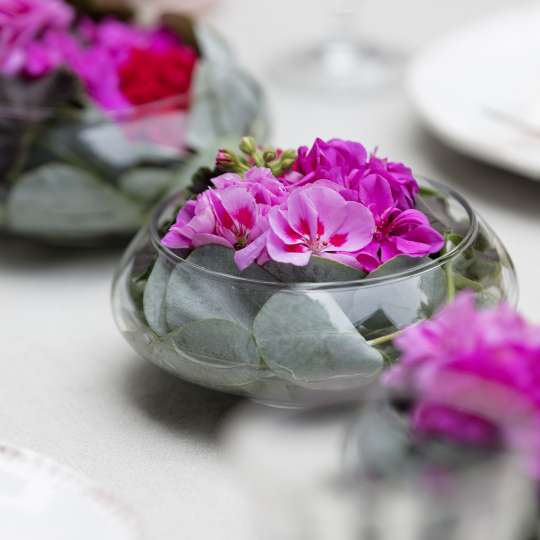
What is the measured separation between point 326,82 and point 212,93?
31 centimetres

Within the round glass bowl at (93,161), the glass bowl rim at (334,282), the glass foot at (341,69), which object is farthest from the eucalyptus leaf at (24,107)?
the glass foot at (341,69)

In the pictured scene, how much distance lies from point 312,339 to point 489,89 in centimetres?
44

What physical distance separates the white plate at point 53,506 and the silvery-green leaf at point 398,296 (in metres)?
0.11

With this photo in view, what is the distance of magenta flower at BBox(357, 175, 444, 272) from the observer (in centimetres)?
41

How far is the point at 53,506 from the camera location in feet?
1.17

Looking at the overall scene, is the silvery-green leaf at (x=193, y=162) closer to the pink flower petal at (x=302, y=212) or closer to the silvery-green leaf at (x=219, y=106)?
the silvery-green leaf at (x=219, y=106)

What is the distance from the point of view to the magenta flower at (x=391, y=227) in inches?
16.3

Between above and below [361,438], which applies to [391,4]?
below

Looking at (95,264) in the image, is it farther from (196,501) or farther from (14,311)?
(196,501)

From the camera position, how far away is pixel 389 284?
400mm

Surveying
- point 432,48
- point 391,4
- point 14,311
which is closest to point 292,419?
point 14,311

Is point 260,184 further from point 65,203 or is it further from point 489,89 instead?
point 489,89

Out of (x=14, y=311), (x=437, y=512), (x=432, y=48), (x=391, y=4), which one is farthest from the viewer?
(x=391, y=4)

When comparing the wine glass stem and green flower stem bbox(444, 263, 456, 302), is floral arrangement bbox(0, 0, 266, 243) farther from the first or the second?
the wine glass stem
